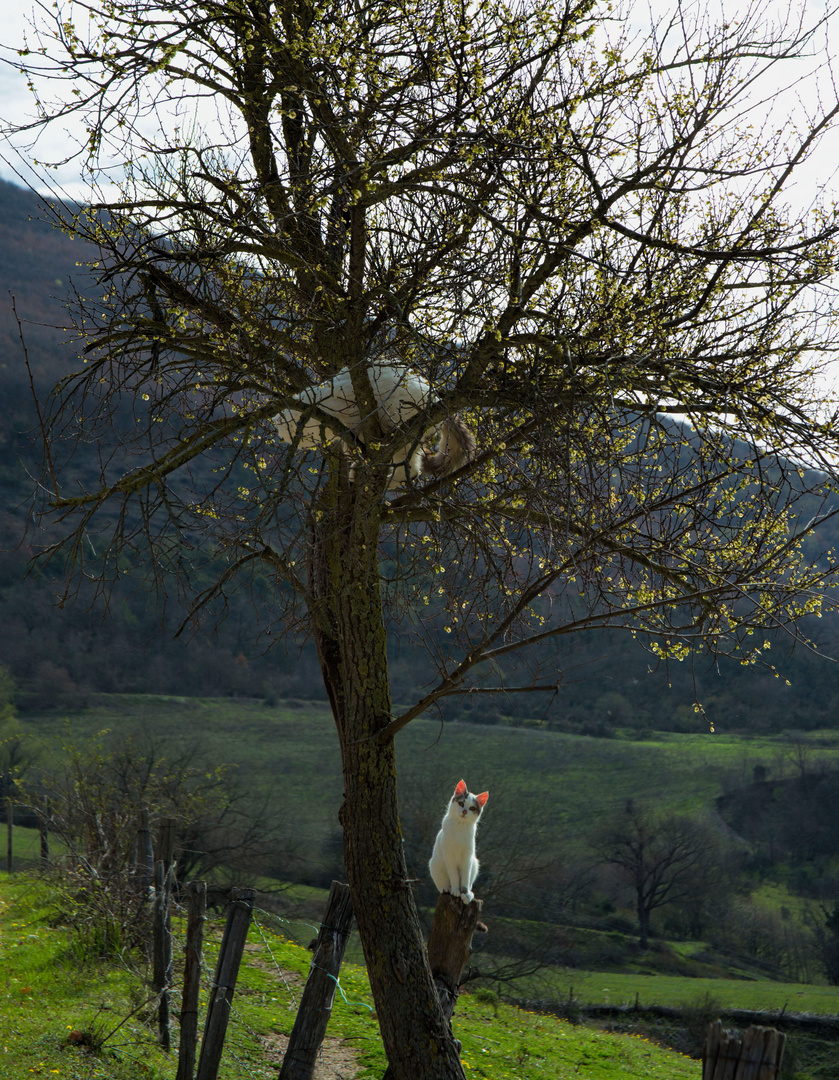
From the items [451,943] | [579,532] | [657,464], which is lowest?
[451,943]

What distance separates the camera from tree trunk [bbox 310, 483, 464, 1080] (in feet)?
13.0

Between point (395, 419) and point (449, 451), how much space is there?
61 cm

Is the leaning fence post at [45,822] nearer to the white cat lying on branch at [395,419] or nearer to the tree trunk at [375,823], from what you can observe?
the tree trunk at [375,823]

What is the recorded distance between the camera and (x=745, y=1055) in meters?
2.28

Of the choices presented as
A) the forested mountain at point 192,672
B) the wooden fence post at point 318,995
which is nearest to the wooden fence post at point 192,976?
the wooden fence post at point 318,995

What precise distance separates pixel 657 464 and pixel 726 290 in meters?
1.16

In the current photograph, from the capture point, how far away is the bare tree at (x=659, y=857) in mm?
38438

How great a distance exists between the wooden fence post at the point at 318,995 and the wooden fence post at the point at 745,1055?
9.55ft

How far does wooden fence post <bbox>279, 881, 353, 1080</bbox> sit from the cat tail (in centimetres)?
254

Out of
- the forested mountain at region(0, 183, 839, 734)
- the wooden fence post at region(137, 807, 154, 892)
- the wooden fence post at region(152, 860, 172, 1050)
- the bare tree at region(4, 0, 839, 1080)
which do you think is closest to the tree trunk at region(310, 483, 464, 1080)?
the bare tree at region(4, 0, 839, 1080)

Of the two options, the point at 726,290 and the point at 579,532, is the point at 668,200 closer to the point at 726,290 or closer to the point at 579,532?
the point at 726,290

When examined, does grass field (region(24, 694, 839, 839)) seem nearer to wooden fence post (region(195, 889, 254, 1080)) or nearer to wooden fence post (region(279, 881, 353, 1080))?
wooden fence post (region(279, 881, 353, 1080))

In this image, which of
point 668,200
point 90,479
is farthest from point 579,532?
point 90,479

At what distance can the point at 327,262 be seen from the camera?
396 centimetres
